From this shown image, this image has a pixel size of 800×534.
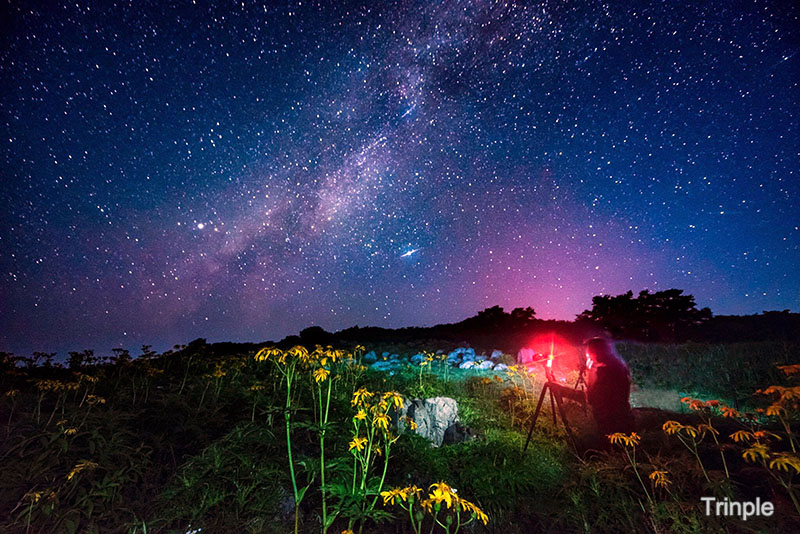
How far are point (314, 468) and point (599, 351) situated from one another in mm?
5556

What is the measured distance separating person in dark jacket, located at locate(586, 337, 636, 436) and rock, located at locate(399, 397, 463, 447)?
274 cm

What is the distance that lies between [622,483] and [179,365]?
948cm

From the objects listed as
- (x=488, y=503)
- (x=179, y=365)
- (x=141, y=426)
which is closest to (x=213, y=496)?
(x=141, y=426)

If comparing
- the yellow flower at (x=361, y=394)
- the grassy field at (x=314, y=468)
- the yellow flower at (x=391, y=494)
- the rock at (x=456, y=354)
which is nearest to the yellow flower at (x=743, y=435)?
the grassy field at (x=314, y=468)

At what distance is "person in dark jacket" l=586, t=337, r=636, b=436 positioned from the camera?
587cm

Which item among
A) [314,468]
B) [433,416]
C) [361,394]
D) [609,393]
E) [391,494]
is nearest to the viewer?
[391,494]

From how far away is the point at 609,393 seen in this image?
19.4 feet

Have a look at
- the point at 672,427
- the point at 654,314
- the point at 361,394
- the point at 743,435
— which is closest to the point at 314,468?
the point at 361,394

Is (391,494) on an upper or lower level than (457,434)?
upper

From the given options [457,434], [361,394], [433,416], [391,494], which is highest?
[361,394]

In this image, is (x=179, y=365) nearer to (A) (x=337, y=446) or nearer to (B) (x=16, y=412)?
(B) (x=16, y=412)

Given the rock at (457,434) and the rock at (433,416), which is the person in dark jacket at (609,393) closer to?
the rock at (457,434)

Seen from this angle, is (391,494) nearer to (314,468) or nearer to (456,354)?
(314,468)

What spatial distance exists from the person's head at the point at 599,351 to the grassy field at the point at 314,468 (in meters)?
1.41
